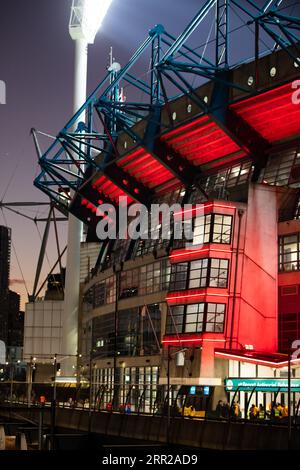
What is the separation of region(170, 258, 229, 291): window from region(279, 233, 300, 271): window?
518cm

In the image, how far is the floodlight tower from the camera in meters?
114

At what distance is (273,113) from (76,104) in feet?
184

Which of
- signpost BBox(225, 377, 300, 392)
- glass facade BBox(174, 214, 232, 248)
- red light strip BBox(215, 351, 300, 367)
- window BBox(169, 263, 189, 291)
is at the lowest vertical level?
signpost BBox(225, 377, 300, 392)

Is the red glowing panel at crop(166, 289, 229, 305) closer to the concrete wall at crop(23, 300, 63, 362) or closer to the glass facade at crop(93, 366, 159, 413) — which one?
the glass facade at crop(93, 366, 159, 413)

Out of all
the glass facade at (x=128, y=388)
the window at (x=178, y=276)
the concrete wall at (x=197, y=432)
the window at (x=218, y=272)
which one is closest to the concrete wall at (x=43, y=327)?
the glass facade at (x=128, y=388)

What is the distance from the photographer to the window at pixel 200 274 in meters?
63.6

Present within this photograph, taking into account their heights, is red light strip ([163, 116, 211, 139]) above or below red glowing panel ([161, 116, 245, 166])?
above

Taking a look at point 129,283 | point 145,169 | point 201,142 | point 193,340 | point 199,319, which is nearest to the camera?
point 193,340

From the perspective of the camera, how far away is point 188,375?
6091cm

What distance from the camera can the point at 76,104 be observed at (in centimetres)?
12006

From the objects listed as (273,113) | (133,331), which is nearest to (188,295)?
(133,331)

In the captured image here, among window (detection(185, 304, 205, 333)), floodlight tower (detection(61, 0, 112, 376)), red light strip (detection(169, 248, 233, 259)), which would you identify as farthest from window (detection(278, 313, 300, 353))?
floodlight tower (detection(61, 0, 112, 376))

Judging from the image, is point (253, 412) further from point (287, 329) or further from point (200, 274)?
point (287, 329)

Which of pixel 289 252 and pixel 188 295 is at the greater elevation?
pixel 289 252
